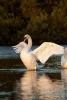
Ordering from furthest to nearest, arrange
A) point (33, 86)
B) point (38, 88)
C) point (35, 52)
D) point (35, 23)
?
point (35, 23)
point (35, 52)
point (33, 86)
point (38, 88)

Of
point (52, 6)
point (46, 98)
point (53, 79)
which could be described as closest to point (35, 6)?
point (52, 6)

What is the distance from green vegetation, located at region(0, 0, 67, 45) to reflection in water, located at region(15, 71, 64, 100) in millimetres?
35097

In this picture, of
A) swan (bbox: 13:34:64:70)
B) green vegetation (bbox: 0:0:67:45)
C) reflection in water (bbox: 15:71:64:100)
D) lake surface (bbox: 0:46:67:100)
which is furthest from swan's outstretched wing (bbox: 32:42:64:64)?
green vegetation (bbox: 0:0:67:45)

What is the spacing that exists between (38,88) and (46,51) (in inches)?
300

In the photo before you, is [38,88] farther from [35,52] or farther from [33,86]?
[35,52]

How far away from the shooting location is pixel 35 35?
5512 centimetres

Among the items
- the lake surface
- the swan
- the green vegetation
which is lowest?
the green vegetation

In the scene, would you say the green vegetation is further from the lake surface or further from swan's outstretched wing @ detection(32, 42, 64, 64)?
the lake surface

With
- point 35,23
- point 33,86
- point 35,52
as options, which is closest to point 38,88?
point 33,86

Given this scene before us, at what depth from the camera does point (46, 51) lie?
75.3ft

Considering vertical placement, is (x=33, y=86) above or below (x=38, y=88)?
below

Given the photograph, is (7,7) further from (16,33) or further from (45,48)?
(45,48)

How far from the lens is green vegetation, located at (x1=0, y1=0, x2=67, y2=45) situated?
178 ft

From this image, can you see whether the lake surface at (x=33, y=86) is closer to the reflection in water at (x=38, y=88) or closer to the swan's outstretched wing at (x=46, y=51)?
the reflection in water at (x=38, y=88)
